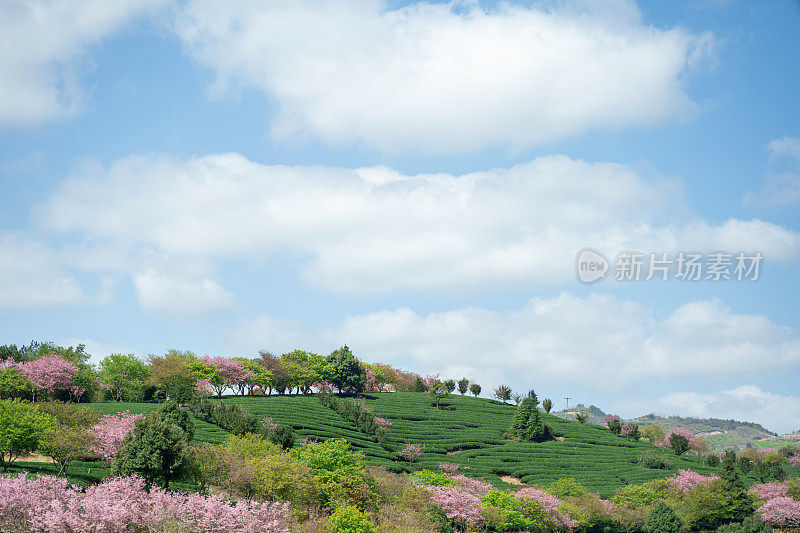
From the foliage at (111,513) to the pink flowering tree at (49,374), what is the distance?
50.0 m

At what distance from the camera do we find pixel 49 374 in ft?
245

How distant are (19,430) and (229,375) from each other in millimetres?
51050

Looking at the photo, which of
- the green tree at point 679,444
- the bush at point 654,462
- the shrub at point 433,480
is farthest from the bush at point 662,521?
the green tree at point 679,444

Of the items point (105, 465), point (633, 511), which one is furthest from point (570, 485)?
point (105, 465)

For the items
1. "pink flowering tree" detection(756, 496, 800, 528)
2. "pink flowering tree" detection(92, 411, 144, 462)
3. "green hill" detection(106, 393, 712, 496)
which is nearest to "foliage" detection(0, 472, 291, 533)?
"pink flowering tree" detection(92, 411, 144, 462)

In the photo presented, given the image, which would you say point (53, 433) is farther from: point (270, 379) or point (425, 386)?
point (425, 386)

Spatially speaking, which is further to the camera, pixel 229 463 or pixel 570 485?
pixel 570 485

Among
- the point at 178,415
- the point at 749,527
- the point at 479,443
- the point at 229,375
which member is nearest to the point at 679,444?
the point at 479,443

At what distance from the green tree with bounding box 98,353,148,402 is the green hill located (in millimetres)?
10458

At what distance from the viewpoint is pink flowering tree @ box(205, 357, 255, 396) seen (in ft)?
297

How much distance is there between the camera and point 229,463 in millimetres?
43969

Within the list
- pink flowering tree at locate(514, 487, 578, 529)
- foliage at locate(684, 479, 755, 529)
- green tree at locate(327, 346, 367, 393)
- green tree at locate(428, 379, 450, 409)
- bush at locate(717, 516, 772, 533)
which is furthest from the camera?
green tree at locate(428, 379, 450, 409)

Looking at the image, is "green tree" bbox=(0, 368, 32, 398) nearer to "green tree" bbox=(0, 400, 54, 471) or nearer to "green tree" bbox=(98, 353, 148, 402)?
"green tree" bbox=(98, 353, 148, 402)

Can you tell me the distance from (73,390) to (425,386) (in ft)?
201
